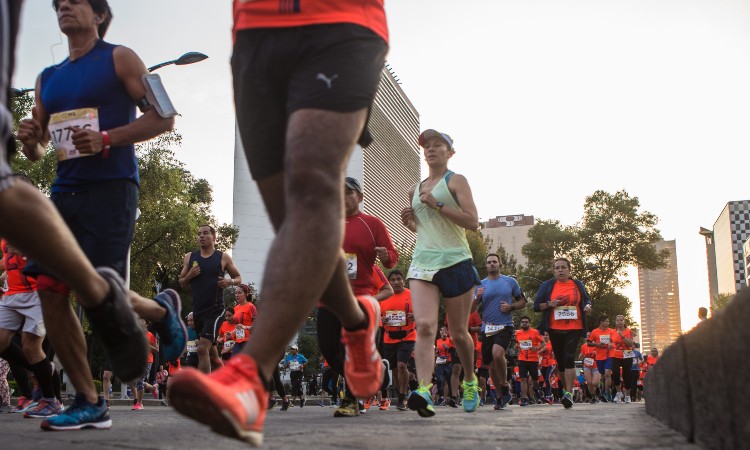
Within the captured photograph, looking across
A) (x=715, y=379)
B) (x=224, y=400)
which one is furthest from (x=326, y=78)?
(x=715, y=379)

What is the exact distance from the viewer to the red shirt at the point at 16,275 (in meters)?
7.27

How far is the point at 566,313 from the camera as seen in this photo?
10797 millimetres

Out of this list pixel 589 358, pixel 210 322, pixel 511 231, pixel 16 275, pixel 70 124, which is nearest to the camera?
pixel 70 124

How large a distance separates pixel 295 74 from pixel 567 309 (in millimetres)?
8988

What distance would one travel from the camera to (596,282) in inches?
1930

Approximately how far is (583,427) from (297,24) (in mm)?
2219

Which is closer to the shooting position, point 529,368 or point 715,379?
point 715,379

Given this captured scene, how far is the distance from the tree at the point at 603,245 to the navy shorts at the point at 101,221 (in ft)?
151

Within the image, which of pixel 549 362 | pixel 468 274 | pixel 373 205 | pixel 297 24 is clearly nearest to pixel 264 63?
pixel 297 24

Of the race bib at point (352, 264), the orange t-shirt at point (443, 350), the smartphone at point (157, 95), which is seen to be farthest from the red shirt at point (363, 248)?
the orange t-shirt at point (443, 350)

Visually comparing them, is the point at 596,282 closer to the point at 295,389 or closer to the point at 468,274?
the point at 295,389

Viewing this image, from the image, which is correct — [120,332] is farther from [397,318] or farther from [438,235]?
[397,318]

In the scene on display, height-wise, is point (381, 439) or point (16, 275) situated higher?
point (16, 275)

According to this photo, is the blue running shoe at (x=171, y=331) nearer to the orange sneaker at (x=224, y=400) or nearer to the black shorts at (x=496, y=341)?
the orange sneaker at (x=224, y=400)
